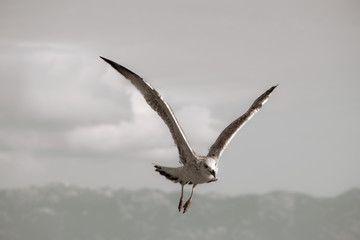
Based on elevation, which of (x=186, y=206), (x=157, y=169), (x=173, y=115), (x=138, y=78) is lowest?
(x=186, y=206)

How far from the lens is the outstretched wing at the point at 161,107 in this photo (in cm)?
2767

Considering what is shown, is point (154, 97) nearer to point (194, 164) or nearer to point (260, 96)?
point (194, 164)

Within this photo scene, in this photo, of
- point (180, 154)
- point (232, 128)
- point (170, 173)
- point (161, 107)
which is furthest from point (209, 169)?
point (232, 128)

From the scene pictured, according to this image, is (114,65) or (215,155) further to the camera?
(215,155)

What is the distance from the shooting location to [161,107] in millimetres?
28062

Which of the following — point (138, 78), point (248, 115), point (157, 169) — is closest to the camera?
point (138, 78)

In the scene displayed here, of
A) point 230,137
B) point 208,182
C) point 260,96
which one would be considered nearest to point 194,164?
point 208,182

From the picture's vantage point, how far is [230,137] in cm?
3103

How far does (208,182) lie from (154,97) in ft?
15.1

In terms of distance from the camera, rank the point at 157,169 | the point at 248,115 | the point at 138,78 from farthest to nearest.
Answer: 1. the point at 248,115
2. the point at 157,169
3. the point at 138,78

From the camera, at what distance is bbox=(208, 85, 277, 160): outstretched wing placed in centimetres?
3027

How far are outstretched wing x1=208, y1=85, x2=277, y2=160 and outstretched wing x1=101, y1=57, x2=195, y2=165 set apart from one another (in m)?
1.62

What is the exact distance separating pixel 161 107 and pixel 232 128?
520 centimetres

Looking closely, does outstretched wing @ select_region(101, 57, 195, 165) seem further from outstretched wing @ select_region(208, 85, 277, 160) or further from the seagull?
outstretched wing @ select_region(208, 85, 277, 160)
